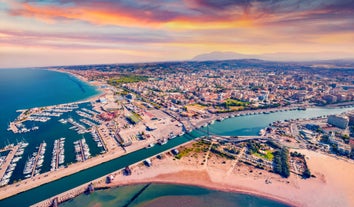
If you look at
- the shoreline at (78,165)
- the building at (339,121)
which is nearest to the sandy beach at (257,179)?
the shoreline at (78,165)

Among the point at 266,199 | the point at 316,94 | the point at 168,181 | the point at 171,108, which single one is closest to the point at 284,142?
the point at 266,199

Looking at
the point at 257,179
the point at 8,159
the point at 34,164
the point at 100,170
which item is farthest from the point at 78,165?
the point at 257,179

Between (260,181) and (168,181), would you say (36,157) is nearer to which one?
(168,181)

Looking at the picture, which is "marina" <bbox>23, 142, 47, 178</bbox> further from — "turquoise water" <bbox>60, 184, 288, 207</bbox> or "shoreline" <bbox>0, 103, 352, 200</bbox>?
"turquoise water" <bbox>60, 184, 288, 207</bbox>

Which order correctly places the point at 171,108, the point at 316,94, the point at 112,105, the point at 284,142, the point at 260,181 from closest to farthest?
the point at 260,181, the point at 284,142, the point at 171,108, the point at 112,105, the point at 316,94

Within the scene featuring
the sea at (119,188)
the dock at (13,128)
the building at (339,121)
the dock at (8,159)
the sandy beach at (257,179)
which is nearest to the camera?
the sea at (119,188)

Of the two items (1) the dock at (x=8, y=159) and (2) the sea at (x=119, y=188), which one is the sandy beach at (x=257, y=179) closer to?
(2) the sea at (x=119, y=188)
